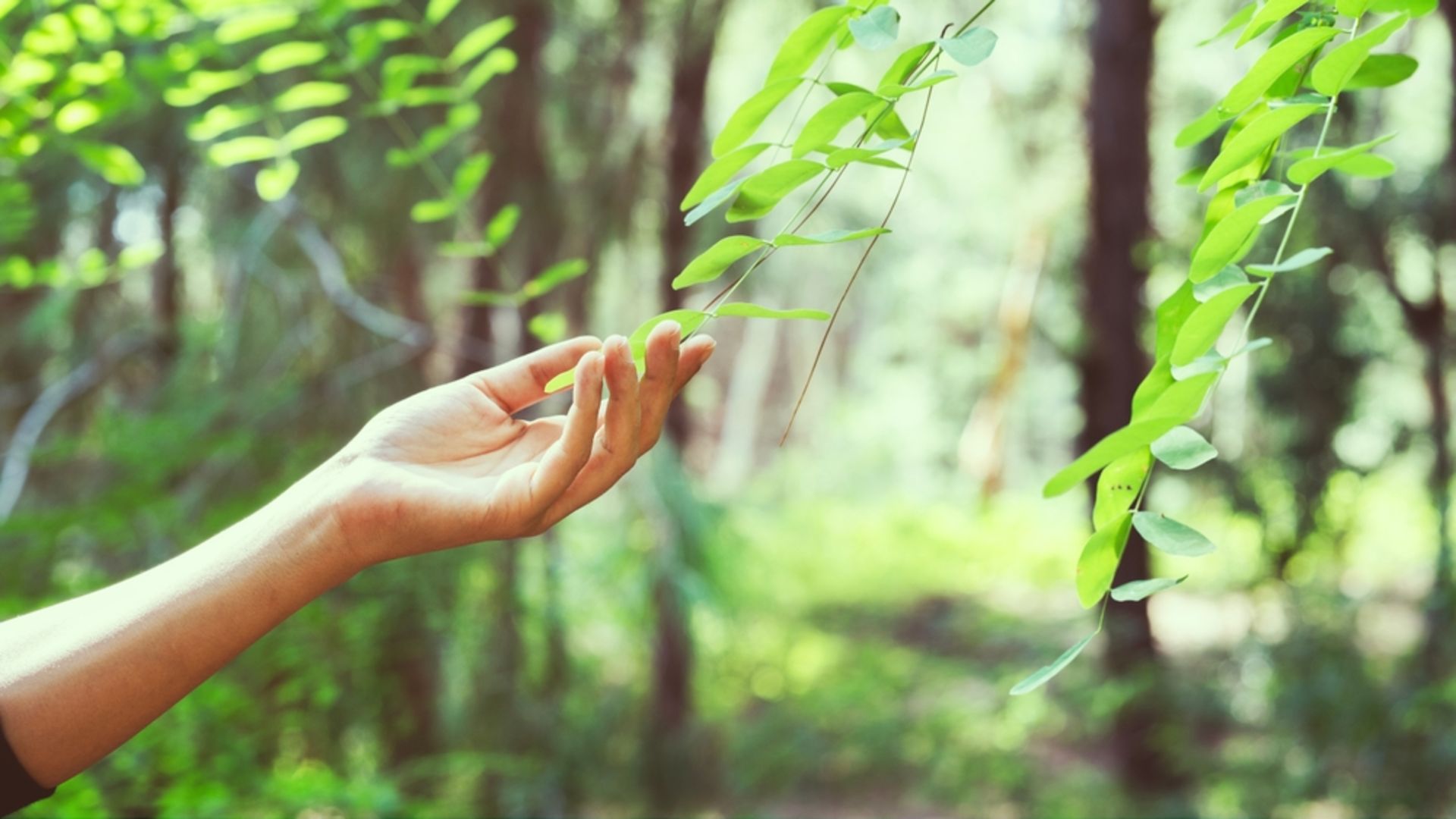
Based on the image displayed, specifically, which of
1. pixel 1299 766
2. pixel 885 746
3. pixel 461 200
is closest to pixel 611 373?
pixel 461 200

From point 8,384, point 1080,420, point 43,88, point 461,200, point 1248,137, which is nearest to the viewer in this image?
point 1248,137

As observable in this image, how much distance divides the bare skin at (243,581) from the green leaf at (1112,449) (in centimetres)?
32

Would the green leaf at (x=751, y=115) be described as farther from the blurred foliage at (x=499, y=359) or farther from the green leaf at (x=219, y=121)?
the green leaf at (x=219, y=121)

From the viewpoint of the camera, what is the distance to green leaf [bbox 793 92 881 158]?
1.85ft

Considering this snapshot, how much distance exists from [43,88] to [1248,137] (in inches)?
67.2

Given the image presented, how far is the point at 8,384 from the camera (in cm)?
346

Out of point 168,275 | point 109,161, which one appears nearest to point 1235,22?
point 109,161

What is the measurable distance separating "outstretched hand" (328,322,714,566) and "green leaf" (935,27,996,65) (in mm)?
227

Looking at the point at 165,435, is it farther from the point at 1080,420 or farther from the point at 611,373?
the point at 1080,420

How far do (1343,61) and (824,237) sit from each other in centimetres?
29

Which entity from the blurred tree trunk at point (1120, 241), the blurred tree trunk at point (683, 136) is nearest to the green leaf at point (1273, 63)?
the blurred tree trunk at point (1120, 241)

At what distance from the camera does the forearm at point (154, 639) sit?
776 millimetres

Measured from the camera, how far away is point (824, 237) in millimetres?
548

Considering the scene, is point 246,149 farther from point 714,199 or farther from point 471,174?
point 714,199
